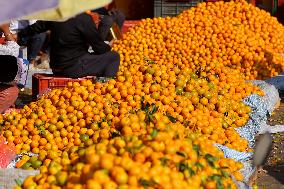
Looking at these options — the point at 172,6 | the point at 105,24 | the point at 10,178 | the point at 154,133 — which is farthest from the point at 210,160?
the point at 172,6

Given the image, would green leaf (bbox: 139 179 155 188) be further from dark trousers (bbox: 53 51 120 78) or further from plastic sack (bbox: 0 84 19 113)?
dark trousers (bbox: 53 51 120 78)

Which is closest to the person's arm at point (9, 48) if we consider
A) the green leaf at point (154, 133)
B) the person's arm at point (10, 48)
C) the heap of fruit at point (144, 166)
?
the person's arm at point (10, 48)

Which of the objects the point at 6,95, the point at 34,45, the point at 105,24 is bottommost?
the point at 34,45

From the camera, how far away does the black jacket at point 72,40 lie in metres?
7.27

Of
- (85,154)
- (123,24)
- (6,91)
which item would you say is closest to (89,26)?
(6,91)

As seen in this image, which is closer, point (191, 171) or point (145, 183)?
point (145, 183)

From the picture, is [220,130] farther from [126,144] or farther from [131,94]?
[126,144]

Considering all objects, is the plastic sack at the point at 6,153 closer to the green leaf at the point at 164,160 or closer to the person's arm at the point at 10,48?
the person's arm at the point at 10,48

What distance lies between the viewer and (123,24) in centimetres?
1298

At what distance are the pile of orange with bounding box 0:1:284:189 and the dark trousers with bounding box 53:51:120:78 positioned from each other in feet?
3.40

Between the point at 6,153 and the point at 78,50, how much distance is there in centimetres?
298

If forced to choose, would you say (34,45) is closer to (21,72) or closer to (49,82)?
(49,82)

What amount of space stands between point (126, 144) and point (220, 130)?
2182mm

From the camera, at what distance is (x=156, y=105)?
210 inches
